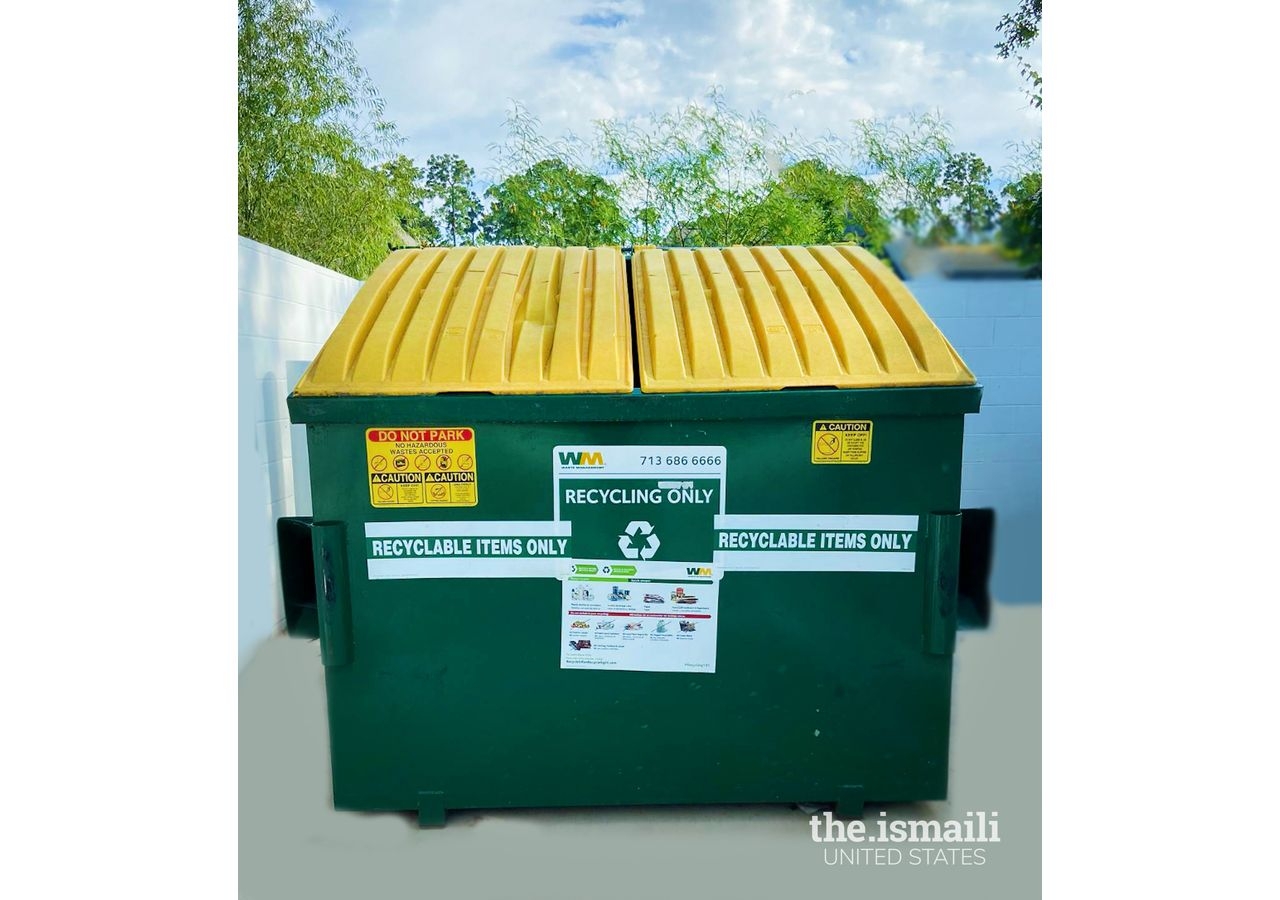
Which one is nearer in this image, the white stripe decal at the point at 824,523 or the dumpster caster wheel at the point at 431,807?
the white stripe decal at the point at 824,523

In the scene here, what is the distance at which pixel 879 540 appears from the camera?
79.9 inches

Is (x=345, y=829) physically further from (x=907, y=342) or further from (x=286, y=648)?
(x=907, y=342)

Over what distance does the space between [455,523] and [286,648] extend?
73.9 inches

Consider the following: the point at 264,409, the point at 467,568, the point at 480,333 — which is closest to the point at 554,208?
the point at 264,409

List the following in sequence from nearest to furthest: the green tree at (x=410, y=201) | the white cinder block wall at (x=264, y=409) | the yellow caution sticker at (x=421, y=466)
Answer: the yellow caution sticker at (x=421, y=466) < the white cinder block wall at (x=264, y=409) < the green tree at (x=410, y=201)

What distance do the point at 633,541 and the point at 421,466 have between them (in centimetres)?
61

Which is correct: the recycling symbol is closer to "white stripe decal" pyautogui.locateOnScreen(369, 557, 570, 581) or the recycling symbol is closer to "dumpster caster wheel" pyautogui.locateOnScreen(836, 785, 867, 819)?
"white stripe decal" pyautogui.locateOnScreen(369, 557, 570, 581)

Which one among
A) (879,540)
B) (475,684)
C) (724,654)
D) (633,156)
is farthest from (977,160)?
(475,684)

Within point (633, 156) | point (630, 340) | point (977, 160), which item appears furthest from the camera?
point (633, 156)

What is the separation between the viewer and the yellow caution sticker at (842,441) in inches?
77.7

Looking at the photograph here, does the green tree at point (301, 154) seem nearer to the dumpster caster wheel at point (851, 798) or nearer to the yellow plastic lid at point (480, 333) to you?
the yellow plastic lid at point (480, 333)

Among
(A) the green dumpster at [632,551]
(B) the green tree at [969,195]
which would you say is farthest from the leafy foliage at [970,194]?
(A) the green dumpster at [632,551]

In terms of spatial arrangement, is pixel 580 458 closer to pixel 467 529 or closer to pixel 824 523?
pixel 467 529

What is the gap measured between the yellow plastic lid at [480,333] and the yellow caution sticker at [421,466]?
123mm
